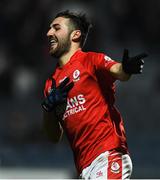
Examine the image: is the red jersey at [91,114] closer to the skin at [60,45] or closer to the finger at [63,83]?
the finger at [63,83]

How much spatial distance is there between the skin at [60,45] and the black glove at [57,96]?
138 mm

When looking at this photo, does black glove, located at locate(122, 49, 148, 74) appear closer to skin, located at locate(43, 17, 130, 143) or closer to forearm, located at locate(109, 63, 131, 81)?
forearm, located at locate(109, 63, 131, 81)

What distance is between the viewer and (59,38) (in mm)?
5871

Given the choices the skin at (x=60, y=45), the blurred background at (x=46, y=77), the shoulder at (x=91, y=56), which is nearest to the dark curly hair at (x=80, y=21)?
the skin at (x=60, y=45)

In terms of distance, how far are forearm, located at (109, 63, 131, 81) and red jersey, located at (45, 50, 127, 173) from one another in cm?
16

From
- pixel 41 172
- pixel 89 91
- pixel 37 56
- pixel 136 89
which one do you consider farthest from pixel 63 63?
pixel 37 56

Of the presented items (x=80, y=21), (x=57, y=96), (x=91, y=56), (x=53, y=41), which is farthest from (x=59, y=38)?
(x=57, y=96)

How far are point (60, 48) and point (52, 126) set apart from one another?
642 millimetres

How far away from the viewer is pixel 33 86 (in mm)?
12414

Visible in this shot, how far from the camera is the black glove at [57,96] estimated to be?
561 cm

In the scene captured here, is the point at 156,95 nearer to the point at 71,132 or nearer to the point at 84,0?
the point at 84,0

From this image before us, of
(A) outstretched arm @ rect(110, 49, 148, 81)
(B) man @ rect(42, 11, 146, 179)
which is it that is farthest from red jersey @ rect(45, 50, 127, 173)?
(A) outstretched arm @ rect(110, 49, 148, 81)

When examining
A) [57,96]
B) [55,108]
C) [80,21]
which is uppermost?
[80,21]

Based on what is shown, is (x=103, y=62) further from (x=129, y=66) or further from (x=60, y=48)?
(x=60, y=48)
